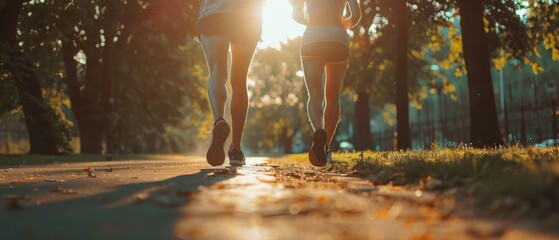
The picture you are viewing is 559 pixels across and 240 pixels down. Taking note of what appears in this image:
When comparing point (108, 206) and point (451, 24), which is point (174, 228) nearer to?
point (108, 206)

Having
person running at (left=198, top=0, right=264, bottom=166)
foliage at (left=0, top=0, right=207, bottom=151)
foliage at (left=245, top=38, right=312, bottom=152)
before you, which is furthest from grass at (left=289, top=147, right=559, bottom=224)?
foliage at (left=245, top=38, right=312, bottom=152)

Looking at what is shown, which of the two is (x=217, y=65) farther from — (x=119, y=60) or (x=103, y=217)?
(x=119, y=60)

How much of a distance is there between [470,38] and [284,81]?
48494mm

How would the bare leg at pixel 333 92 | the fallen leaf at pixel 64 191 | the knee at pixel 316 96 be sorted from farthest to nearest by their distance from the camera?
the bare leg at pixel 333 92 → the knee at pixel 316 96 → the fallen leaf at pixel 64 191

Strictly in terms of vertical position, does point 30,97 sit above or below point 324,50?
above

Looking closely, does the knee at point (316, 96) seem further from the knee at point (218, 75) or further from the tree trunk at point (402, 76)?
the tree trunk at point (402, 76)

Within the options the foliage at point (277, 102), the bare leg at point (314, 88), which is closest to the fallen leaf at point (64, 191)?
the bare leg at point (314, 88)

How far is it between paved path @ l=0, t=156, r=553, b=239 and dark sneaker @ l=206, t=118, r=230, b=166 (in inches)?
65.8

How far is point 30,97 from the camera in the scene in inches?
756

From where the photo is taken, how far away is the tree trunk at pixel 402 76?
17.4 metres

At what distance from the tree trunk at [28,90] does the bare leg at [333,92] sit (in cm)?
1063

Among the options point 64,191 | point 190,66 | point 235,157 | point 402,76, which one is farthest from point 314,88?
point 190,66

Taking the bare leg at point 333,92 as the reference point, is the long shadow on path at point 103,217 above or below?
below

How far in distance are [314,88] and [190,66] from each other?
26178 millimetres
